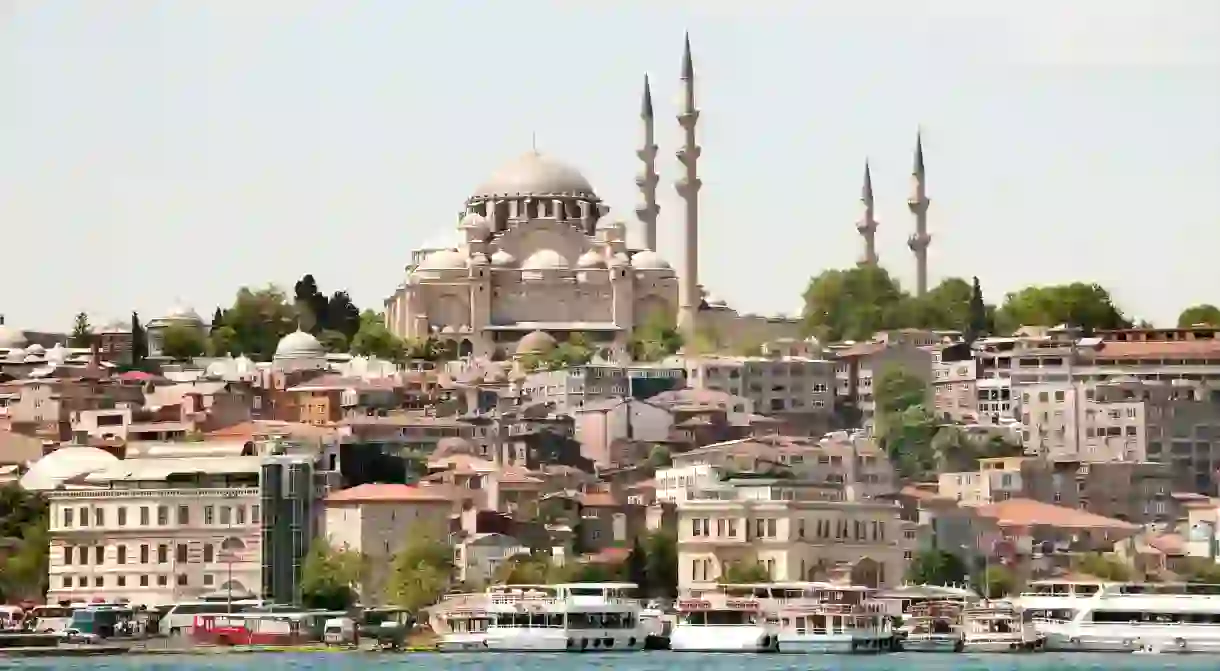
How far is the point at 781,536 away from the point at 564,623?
844 cm

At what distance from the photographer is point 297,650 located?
64.4m

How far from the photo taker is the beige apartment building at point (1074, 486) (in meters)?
86.2

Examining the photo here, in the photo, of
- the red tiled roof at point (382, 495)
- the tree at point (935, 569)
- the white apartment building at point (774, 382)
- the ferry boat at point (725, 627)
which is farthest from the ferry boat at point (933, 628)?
the white apartment building at point (774, 382)

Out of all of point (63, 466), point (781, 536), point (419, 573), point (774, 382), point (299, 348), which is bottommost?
point (419, 573)

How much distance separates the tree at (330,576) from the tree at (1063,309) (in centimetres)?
4379

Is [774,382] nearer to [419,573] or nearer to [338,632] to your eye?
[419,573]

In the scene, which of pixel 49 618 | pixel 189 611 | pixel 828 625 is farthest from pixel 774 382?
pixel 828 625

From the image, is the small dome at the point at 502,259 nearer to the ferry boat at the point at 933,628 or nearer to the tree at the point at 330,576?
the tree at the point at 330,576

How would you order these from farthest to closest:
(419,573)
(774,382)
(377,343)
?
(377,343)
(774,382)
(419,573)

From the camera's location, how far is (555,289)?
114 metres

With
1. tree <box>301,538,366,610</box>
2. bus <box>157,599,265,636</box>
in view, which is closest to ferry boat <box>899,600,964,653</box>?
tree <box>301,538,366,610</box>

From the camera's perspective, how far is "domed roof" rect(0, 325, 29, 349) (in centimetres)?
11589

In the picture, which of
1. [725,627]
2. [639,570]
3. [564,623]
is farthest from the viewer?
[639,570]

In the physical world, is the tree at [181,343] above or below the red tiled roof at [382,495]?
above
